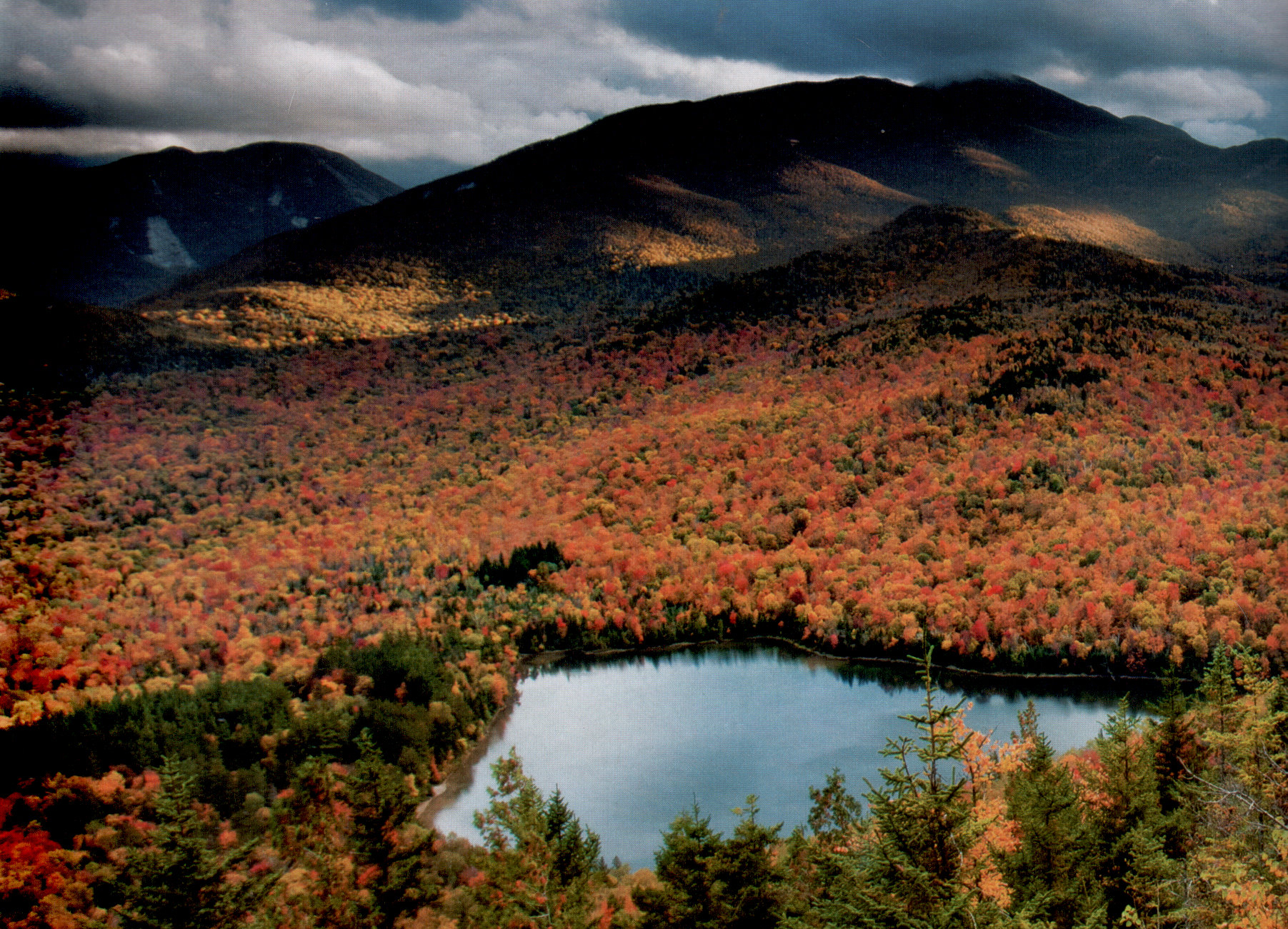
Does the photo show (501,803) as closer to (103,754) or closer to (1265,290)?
A: (103,754)

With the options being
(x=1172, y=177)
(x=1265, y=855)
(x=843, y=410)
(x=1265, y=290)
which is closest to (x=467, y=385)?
(x=843, y=410)

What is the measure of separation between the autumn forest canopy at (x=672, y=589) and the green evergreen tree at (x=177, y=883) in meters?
0.11

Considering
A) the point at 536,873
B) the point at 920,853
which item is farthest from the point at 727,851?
the point at 920,853

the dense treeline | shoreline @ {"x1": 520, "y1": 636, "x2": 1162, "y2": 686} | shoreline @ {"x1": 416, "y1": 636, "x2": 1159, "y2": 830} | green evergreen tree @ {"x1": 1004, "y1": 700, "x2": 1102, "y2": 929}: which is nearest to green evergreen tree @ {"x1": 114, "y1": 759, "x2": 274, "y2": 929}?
Result: the dense treeline

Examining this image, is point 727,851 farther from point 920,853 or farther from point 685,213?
point 685,213

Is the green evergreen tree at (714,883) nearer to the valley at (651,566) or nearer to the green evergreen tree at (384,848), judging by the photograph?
the valley at (651,566)

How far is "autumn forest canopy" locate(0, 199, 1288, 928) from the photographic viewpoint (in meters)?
19.4

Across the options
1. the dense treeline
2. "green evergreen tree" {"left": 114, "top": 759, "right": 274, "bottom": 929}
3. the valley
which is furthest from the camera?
the valley

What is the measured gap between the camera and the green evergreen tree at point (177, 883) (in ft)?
59.4

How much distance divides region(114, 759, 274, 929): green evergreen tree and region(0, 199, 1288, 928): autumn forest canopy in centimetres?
11

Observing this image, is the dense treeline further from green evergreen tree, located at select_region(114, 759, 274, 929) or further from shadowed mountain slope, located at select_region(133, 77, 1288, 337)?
shadowed mountain slope, located at select_region(133, 77, 1288, 337)

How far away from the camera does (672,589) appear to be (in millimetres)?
46875

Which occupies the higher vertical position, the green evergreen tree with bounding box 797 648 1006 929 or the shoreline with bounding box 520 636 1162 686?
the green evergreen tree with bounding box 797 648 1006 929

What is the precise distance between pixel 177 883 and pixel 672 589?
31379 millimetres
